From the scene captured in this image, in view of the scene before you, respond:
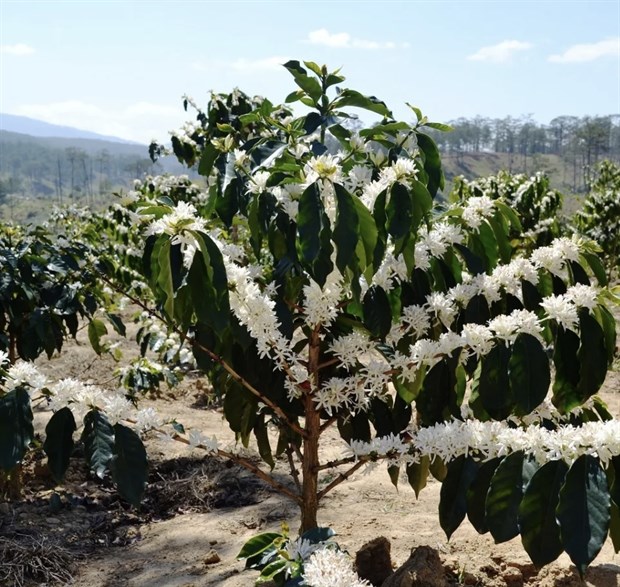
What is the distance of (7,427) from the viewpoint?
1.62m

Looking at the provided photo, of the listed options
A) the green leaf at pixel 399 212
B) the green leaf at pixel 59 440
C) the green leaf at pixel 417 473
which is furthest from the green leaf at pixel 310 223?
the green leaf at pixel 417 473

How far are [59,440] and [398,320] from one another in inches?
39.8

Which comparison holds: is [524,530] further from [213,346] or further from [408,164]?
[213,346]

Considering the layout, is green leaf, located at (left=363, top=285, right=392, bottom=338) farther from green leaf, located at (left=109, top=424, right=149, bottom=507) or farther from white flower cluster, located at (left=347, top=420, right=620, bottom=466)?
green leaf, located at (left=109, top=424, right=149, bottom=507)

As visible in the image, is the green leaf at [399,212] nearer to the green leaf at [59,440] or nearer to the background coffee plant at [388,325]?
the background coffee plant at [388,325]

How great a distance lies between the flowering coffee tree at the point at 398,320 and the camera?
1.41 m

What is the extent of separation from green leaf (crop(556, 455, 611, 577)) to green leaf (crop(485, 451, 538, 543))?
145 mm

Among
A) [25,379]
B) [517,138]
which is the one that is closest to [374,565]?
[25,379]

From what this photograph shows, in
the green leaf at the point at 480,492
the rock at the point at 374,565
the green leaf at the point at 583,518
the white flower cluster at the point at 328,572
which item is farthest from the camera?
the rock at the point at 374,565

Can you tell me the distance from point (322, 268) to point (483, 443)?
0.54 meters

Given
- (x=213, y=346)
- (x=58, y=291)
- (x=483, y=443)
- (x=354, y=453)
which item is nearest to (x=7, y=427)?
(x=213, y=346)

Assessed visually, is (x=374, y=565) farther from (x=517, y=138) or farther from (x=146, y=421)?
(x=517, y=138)

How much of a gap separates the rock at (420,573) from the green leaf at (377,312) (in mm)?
786

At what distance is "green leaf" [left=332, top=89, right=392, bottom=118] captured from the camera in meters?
2.16
